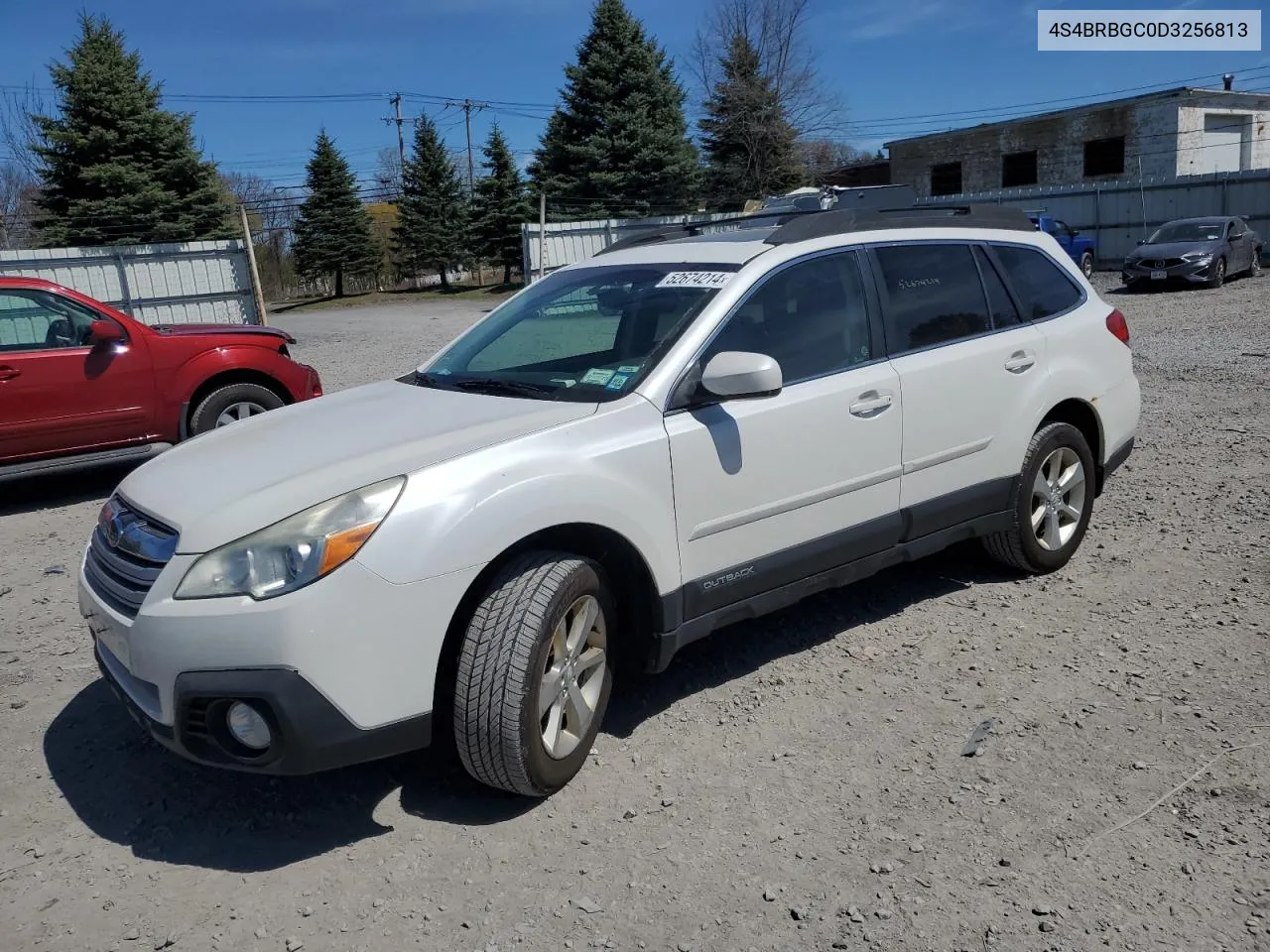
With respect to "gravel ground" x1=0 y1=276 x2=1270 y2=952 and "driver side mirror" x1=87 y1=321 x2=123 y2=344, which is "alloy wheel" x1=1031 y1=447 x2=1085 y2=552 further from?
"driver side mirror" x1=87 y1=321 x2=123 y2=344

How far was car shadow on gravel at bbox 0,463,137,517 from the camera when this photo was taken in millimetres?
7957

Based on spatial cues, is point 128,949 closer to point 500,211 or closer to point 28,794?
point 28,794

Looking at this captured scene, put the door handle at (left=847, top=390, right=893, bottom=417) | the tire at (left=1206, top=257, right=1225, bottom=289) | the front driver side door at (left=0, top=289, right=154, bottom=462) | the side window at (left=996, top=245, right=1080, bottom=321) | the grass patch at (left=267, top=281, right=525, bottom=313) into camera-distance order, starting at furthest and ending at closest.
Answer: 1. the grass patch at (left=267, top=281, right=525, bottom=313)
2. the tire at (left=1206, top=257, right=1225, bottom=289)
3. the front driver side door at (left=0, top=289, right=154, bottom=462)
4. the side window at (left=996, top=245, right=1080, bottom=321)
5. the door handle at (left=847, top=390, right=893, bottom=417)

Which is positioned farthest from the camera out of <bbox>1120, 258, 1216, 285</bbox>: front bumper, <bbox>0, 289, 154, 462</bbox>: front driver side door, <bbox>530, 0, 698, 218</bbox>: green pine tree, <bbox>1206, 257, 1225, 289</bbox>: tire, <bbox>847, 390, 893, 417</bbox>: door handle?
<bbox>530, 0, 698, 218</bbox>: green pine tree

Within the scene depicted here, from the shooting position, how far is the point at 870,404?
4148 millimetres

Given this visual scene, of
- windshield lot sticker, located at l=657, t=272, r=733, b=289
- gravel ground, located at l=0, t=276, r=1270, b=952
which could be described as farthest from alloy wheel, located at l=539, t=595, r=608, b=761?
windshield lot sticker, located at l=657, t=272, r=733, b=289

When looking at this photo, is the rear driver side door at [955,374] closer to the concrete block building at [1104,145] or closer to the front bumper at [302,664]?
the front bumper at [302,664]

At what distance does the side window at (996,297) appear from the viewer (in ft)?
15.9

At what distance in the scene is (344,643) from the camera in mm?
2889

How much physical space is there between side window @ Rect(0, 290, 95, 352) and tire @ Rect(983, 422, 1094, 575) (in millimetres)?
6610

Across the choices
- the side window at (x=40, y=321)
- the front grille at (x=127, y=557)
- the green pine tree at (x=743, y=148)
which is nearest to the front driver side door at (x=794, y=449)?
the front grille at (x=127, y=557)

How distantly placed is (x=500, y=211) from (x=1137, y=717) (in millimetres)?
40589

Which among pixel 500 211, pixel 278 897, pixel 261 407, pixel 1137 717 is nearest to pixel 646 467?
pixel 278 897

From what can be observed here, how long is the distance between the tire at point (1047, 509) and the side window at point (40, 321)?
6610mm
